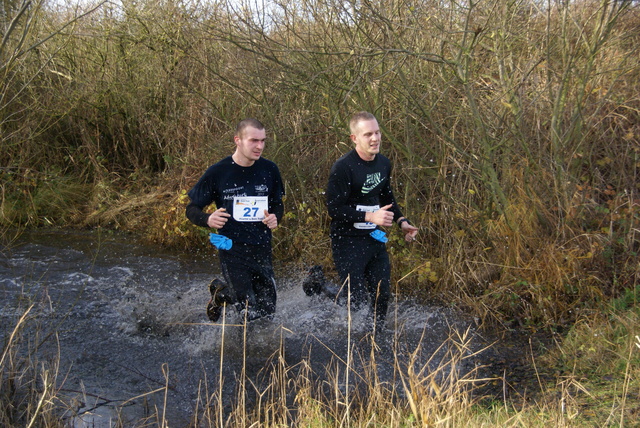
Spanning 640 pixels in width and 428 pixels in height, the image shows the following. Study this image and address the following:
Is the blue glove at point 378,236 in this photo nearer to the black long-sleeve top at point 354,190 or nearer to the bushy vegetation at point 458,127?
the black long-sleeve top at point 354,190

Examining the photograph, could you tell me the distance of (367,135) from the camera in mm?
5238

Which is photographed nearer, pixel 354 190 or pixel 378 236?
pixel 354 190

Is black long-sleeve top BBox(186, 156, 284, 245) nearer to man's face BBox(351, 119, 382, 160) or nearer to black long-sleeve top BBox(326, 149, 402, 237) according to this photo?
black long-sleeve top BBox(326, 149, 402, 237)

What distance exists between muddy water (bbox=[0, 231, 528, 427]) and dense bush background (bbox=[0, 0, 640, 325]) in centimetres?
77

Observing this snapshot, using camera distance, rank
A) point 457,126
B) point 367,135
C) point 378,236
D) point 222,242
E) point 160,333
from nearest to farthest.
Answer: point 367,135
point 222,242
point 378,236
point 160,333
point 457,126

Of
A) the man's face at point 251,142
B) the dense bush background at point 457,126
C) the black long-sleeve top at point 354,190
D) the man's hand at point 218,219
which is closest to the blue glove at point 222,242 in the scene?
the man's hand at point 218,219

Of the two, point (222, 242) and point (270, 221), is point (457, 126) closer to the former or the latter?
point (270, 221)

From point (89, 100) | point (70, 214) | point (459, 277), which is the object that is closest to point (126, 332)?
point (459, 277)

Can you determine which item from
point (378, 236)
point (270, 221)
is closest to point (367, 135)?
point (378, 236)

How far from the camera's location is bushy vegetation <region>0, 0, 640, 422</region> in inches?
246

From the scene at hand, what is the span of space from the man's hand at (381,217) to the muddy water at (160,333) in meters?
0.66

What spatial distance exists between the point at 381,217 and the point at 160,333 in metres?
2.45

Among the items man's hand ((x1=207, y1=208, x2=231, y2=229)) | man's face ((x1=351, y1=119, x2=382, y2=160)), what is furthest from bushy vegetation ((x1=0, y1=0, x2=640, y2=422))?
man's hand ((x1=207, y1=208, x2=231, y2=229))

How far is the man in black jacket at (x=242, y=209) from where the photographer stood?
210 inches
